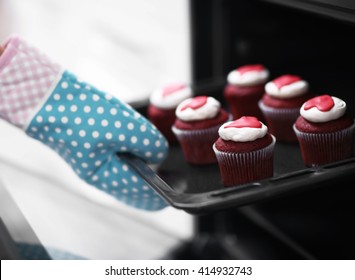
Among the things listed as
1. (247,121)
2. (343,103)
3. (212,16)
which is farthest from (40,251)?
(212,16)

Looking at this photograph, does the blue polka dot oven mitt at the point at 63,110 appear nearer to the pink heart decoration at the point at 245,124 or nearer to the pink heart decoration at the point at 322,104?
the pink heart decoration at the point at 245,124

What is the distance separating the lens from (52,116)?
96 cm

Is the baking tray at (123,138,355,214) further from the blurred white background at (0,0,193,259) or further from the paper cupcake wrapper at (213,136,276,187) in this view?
the blurred white background at (0,0,193,259)

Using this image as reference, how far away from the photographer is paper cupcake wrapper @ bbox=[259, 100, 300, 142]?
41.9 inches

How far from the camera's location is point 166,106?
1.18 m

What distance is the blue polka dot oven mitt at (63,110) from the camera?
95 centimetres

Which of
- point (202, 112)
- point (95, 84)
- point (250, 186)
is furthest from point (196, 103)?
point (95, 84)

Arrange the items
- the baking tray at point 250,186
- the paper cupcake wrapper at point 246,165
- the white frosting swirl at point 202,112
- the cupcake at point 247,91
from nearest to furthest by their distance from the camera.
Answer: the baking tray at point 250,186 < the paper cupcake wrapper at point 246,165 < the white frosting swirl at point 202,112 < the cupcake at point 247,91

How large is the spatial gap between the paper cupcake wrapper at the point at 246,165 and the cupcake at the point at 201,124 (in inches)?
4.3

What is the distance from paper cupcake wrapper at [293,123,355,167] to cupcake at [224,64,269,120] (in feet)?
0.65

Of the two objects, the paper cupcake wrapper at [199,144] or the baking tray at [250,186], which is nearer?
the baking tray at [250,186]

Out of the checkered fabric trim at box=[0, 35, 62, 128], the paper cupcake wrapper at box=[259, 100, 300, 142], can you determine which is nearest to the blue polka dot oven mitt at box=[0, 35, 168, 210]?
the checkered fabric trim at box=[0, 35, 62, 128]

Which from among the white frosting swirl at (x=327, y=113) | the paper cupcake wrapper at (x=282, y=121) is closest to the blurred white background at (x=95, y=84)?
the paper cupcake wrapper at (x=282, y=121)

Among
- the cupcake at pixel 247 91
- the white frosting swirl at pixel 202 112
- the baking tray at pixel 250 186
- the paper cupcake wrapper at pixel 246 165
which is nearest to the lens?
the baking tray at pixel 250 186
